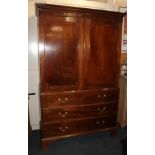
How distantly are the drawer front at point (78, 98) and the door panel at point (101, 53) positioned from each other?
0.14 m

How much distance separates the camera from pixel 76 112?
237 centimetres

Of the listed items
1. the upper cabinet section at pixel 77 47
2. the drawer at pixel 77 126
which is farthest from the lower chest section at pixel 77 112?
the upper cabinet section at pixel 77 47

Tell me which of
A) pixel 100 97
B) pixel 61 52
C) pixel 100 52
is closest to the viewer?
pixel 61 52

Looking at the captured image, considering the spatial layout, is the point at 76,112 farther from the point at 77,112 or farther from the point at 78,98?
the point at 78,98

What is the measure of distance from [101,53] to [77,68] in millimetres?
458

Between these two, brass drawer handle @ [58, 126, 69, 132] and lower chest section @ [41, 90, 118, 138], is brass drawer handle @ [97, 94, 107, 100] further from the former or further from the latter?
brass drawer handle @ [58, 126, 69, 132]

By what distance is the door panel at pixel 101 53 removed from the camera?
233 centimetres

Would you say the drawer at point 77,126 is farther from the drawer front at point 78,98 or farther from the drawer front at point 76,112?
the drawer front at point 78,98

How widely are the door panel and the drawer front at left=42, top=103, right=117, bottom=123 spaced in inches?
13.9

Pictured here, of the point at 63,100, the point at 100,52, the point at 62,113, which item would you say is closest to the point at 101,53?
the point at 100,52
